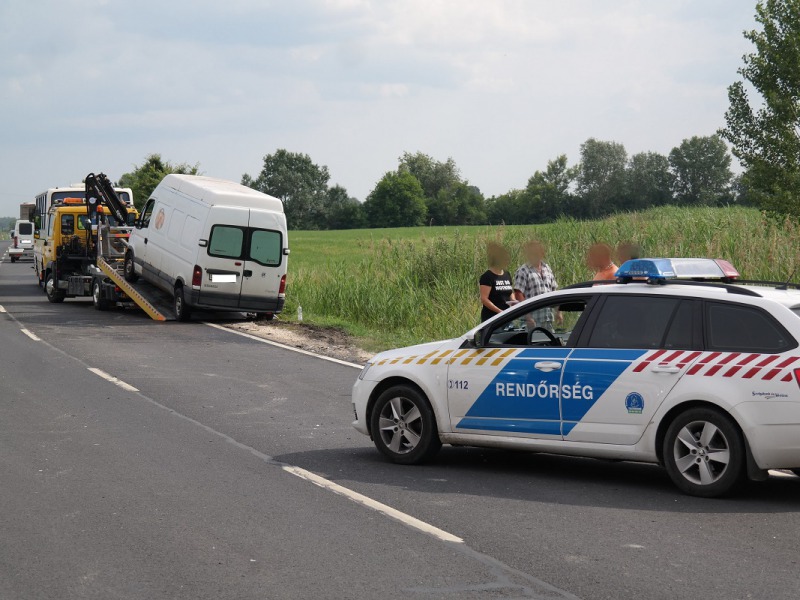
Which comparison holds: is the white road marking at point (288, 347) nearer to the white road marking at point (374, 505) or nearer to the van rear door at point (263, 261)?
the van rear door at point (263, 261)

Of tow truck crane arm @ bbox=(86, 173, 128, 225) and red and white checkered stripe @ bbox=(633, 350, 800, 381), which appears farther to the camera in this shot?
tow truck crane arm @ bbox=(86, 173, 128, 225)

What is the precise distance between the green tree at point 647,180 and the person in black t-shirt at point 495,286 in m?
93.1

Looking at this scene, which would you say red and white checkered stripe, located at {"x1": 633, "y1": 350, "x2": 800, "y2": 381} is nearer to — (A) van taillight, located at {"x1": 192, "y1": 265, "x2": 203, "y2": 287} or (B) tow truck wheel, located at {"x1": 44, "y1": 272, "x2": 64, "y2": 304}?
(A) van taillight, located at {"x1": 192, "y1": 265, "x2": 203, "y2": 287}

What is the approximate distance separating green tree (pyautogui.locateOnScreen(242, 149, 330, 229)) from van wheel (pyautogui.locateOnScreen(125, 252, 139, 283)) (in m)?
115

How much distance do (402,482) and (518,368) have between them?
48.4 inches

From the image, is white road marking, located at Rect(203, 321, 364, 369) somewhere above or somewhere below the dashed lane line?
above

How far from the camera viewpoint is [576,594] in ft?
17.7

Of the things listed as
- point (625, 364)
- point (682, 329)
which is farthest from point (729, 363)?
point (625, 364)

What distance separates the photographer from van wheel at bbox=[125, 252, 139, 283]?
27.0m

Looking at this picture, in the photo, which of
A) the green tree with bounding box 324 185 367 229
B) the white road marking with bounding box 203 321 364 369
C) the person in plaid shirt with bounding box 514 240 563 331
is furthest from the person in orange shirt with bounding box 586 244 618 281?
the green tree with bounding box 324 185 367 229

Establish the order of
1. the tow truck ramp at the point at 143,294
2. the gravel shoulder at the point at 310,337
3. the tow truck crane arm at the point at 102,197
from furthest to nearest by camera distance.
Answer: the tow truck crane arm at the point at 102,197
the tow truck ramp at the point at 143,294
the gravel shoulder at the point at 310,337

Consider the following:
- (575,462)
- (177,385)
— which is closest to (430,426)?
(575,462)

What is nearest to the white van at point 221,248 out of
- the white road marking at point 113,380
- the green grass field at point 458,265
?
the green grass field at point 458,265

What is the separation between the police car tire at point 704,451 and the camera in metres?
7.33
